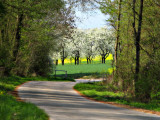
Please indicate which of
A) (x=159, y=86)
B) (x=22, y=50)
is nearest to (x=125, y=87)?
(x=159, y=86)

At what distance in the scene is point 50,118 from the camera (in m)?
9.49

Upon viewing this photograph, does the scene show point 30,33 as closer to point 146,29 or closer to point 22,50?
point 22,50

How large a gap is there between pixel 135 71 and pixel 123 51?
1.46m

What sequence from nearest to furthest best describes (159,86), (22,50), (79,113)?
(79,113) < (159,86) < (22,50)

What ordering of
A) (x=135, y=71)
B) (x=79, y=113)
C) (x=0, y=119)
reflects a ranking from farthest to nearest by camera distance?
(x=135, y=71), (x=79, y=113), (x=0, y=119)

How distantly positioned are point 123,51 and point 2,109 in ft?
30.2

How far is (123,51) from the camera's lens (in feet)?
55.1

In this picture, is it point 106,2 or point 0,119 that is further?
point 106,2

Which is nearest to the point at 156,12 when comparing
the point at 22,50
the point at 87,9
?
the point at 87,9

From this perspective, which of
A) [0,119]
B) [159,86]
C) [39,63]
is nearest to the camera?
[0,119]

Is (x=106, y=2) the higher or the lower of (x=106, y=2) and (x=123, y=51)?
the higher

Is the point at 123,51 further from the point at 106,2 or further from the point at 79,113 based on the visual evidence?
the point at 79,113

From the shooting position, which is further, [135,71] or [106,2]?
[106,2]

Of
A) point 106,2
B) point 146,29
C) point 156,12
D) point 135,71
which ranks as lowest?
point 135,71
